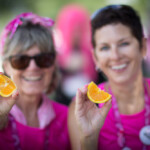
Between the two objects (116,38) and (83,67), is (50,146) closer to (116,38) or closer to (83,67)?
(116,38)

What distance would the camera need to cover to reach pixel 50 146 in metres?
2.90

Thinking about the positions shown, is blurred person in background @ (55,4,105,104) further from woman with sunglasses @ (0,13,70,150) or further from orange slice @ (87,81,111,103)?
orange slice @ (87,81,111,103)

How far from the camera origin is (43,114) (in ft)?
10.0

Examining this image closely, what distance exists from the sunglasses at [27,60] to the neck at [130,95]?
95 centimetres

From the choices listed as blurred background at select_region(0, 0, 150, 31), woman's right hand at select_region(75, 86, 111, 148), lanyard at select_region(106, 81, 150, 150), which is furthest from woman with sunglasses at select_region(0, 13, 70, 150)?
blurred background at select_region(0, 0, 150, 31)

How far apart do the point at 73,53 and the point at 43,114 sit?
2897 millimetres

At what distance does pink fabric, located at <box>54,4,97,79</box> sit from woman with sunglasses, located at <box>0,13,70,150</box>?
2.15 meters

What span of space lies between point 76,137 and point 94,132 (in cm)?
59

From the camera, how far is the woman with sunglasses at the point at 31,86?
284 cm

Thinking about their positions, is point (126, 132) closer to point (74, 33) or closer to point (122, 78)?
point (122, 78)

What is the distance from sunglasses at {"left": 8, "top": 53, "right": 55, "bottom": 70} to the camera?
286 cm

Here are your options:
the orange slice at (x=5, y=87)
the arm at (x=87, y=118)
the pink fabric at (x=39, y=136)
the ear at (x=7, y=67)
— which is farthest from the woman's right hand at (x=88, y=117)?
the ear at (x=7, y=67)

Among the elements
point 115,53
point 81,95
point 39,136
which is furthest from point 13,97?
point 115,53

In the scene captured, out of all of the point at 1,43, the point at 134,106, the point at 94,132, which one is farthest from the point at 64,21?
the point at 94,132
